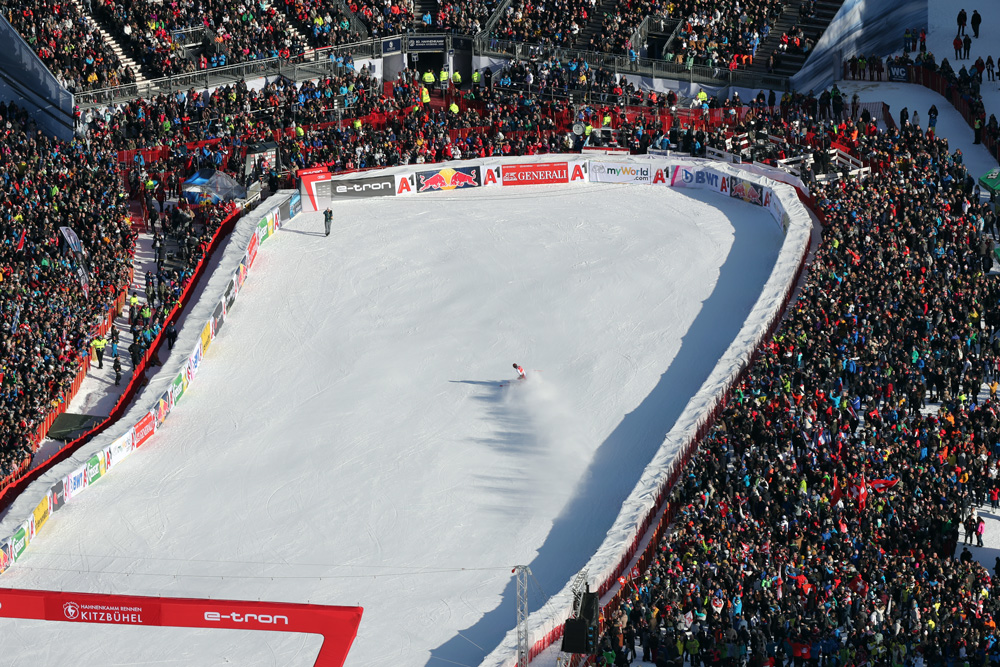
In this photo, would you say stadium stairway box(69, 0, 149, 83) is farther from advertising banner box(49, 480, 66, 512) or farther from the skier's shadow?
advertising banner box(49, 480, 66, 512)

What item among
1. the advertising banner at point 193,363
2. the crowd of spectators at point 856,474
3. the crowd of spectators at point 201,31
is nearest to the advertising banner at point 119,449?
the advertising banner at point 193,363

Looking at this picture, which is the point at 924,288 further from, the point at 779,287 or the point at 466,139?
the point at 466,139

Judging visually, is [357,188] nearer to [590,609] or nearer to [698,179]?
[698,179]

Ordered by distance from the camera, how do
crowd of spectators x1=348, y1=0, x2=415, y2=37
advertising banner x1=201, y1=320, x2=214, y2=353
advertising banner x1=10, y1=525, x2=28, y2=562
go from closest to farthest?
advertising banner x1=10, y1=525, x2=28, y2=562 < advertising banner x1=201, y1=320, x2=214, y2=353 < crowd of spectators x1=348, y1=0, x2=415, y2=37

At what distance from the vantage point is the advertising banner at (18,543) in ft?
104

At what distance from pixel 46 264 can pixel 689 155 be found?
68.0 feet

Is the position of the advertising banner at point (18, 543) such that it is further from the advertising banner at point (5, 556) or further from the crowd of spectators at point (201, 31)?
the crowd of spectators at point (201, 31)

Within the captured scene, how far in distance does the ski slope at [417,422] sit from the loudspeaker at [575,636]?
3782 millimetres

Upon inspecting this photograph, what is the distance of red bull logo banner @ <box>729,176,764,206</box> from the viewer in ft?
159

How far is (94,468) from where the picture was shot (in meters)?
34.8

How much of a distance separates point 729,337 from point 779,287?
216 cm

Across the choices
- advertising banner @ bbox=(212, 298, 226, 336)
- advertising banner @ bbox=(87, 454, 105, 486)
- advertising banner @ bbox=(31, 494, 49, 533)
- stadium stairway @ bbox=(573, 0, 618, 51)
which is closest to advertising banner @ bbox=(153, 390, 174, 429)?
advertising banner @ bbox=(87, 454, 105, 486)

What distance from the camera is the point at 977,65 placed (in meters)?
52.2

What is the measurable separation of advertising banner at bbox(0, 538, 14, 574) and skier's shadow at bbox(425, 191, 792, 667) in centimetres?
909
